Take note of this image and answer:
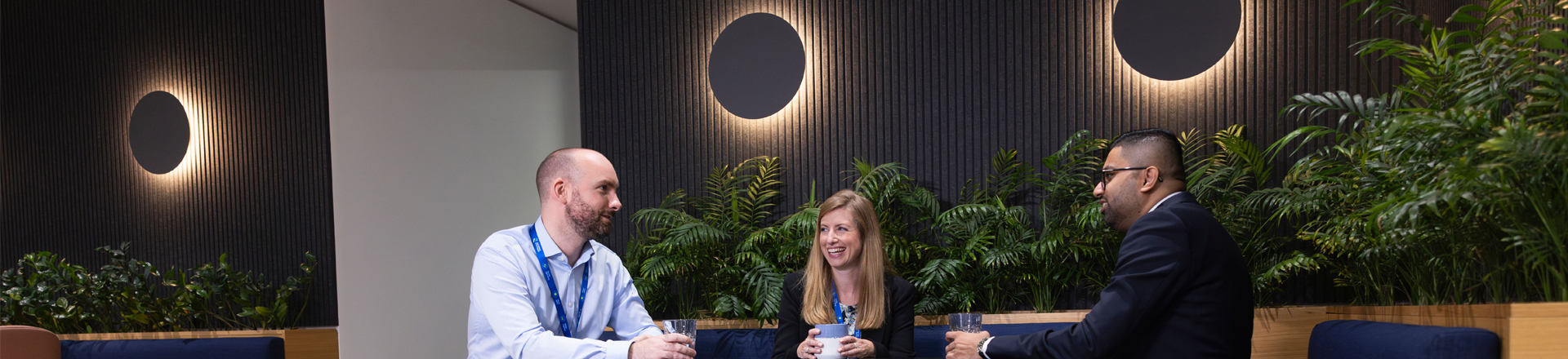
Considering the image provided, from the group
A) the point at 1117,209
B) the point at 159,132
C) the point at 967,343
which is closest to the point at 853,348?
the point at 967,343

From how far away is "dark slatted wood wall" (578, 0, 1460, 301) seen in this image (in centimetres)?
403

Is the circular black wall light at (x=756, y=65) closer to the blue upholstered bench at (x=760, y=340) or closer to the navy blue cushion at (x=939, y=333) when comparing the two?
the blue upholstered bench at (x=760, y=340)

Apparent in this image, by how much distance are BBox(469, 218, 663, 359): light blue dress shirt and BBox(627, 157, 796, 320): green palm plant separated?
132 cm

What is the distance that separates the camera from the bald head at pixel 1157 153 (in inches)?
90.8

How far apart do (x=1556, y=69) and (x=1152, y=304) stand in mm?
942

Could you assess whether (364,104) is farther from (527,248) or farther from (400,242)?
(527,248)

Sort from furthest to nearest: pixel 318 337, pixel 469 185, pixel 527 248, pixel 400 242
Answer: pixel 469 185 → pixel 400 242 → pixel 318 337 → pixel 527 248

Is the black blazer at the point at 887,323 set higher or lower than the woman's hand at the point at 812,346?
lower

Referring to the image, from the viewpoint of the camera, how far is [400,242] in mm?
5086

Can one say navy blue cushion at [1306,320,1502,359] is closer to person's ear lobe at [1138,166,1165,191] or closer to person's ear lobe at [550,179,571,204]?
person's ear lobe at [1138,166,1165,191]

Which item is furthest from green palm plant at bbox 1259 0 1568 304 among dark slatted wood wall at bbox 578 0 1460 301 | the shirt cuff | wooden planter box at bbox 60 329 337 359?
wooden planter box at bbox 60 329 337 359

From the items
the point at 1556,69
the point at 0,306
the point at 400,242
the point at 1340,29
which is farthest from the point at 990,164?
the point at 0,306

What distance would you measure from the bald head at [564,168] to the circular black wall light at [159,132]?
4520mm

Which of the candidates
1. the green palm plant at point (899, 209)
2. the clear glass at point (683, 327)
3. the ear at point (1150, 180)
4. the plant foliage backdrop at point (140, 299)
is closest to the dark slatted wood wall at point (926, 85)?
the green palm plant at point (899, 209)
